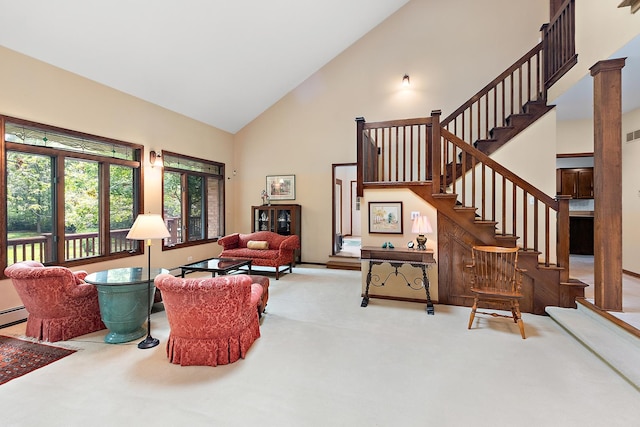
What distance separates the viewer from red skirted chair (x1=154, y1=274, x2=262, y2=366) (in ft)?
8.23

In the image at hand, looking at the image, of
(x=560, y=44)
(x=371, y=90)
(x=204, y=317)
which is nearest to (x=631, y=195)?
(x=560, y=44)

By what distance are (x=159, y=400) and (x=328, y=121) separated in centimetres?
608

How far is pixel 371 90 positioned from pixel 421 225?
13.0 feet

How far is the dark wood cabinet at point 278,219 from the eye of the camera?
22.5ft

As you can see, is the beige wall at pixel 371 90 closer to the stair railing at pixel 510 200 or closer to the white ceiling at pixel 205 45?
the white ceiling at pixel 205 45

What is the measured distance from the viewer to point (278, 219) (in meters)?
6.97

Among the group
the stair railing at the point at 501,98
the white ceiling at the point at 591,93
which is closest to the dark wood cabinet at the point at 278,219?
the stair railing at the point at 501,98

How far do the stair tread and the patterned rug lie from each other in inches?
188

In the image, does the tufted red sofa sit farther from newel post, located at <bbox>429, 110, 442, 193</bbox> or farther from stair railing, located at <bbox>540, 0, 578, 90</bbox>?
stair railing, located at <bbox>540, 0, 578, 90</bbox>

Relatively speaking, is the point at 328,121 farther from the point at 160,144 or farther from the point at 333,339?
the point at 333,339

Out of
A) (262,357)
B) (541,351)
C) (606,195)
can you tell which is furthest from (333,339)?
(606,195)

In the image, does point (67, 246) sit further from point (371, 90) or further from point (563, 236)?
point (563, 236)

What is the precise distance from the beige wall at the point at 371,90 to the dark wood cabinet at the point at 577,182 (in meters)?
3.21

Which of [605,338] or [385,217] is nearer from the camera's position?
[605,338]
